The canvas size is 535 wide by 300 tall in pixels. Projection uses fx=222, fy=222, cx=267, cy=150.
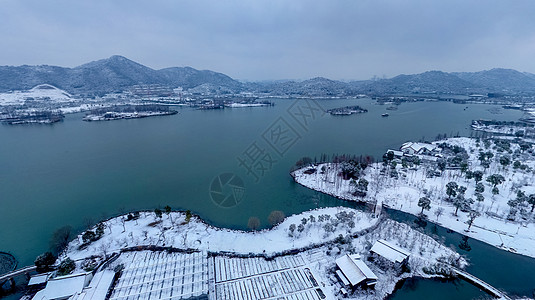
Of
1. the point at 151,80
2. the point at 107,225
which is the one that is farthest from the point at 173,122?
the point at 151,80

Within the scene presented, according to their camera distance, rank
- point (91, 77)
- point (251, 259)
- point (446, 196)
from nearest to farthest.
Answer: point (251, 259)
point (446, 196)
point (91, 77)

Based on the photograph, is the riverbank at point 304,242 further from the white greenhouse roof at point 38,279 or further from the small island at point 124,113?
the small island at point 124,113

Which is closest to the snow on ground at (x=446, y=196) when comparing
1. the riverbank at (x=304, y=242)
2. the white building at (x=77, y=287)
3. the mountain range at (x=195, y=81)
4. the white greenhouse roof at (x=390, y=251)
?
the riverbank at (x=304, y=242)

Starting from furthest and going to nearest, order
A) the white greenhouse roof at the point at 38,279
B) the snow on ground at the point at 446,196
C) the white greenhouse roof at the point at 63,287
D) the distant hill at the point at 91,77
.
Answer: the distant hill at the point at 91,77
the snow on ground at the point at 446,196
the white greenhouse roof at the point at 38,279
the white greenhouse roof at the point at 63,287

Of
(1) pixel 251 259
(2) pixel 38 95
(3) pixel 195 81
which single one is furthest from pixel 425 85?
(2) pixel 38 95

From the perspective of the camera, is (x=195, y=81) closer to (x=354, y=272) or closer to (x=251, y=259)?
(x=251, y=259)

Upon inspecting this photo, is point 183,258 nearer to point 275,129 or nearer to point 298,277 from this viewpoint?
point 298,277
